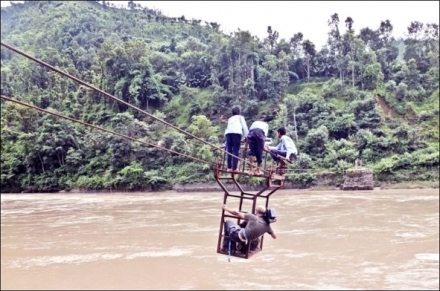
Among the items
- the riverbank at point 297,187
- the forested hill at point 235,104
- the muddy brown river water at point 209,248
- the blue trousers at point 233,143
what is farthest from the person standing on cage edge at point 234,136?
the riverbank at point 297,187

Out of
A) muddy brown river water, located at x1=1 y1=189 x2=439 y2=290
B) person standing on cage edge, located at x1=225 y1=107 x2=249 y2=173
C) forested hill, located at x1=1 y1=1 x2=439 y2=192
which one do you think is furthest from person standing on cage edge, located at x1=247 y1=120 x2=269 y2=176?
forested hill, located at x1=1 y1=1 x2=439 y2=192

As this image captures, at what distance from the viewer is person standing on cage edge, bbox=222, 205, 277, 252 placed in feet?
10.9

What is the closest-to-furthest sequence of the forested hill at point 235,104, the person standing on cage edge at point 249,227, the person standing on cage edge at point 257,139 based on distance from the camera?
the person standing on cage edge at point 249,227 < the person standing on cage edge at point 257,139 < the forested hill at point 235,104

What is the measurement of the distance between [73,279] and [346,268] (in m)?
7.31

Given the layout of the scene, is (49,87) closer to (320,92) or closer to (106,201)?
(106,201)

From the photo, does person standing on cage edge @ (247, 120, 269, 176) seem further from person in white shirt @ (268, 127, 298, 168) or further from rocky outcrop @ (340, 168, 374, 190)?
rocky outcrop @ (340, 168, 374, 190)

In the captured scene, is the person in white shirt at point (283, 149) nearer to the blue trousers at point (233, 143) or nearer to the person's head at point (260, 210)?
the blue trousers at point (233, 143)

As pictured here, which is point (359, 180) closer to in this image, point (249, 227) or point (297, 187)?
point (297, 187)

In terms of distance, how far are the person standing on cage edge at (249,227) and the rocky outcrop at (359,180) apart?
86.9 feet

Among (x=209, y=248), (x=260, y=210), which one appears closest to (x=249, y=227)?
(x=260, y=210)

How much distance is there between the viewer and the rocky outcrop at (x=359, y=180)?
2900cm

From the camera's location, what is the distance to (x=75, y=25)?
6044 centimetres

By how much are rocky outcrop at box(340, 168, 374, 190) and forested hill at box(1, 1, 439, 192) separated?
1028 mm

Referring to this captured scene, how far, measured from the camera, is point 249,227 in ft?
11.0
